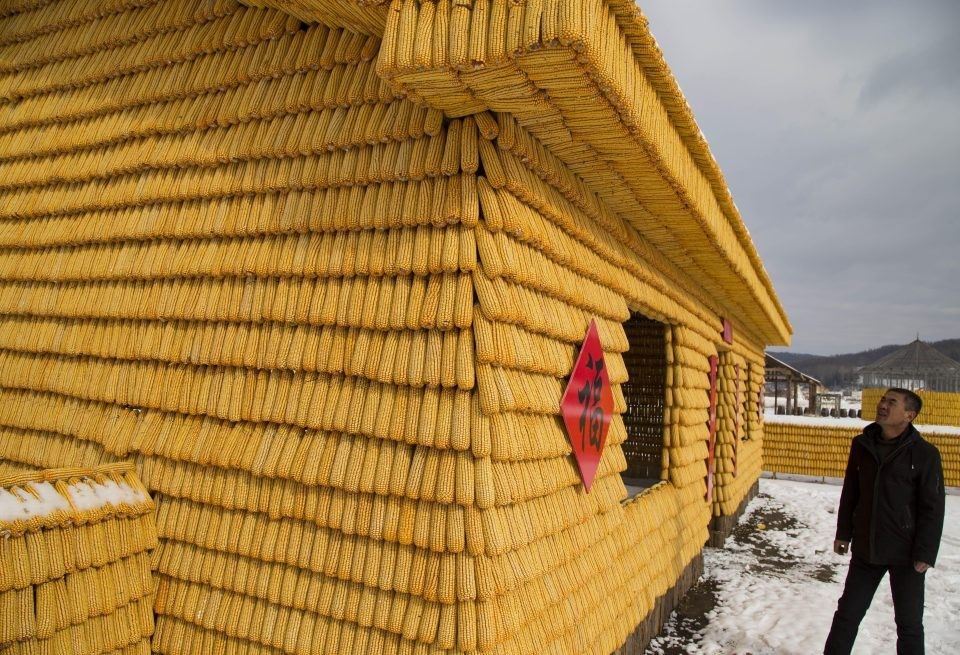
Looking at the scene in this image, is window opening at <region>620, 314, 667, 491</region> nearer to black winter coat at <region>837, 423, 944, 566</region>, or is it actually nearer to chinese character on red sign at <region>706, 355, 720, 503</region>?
chinese character on red sign at <region>706, 355, 720, 503</region>

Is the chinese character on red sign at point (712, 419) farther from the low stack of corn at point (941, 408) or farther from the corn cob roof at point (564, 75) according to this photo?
the low stack of corn at point (941, 408)

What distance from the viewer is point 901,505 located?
469 centimetres

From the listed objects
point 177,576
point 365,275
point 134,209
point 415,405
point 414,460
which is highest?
point 134,209

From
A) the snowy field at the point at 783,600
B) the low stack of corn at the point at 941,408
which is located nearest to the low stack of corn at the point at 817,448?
the snowy field at the point at 783,600

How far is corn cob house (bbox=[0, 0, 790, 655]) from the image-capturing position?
2879 millimetres

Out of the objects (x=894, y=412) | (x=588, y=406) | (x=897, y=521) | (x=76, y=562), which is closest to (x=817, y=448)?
(x=897, y=521)

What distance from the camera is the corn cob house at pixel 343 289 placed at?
2.88 m

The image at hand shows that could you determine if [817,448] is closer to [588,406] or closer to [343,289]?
[588,406]

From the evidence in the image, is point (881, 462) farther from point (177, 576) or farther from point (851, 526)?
point (177, 576)

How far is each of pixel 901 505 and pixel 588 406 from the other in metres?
2.67

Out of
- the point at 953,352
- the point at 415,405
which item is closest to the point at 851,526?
the point at 415,405

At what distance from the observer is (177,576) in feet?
11.8

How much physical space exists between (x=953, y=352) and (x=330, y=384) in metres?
108

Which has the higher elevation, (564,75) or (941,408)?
(564,75)
